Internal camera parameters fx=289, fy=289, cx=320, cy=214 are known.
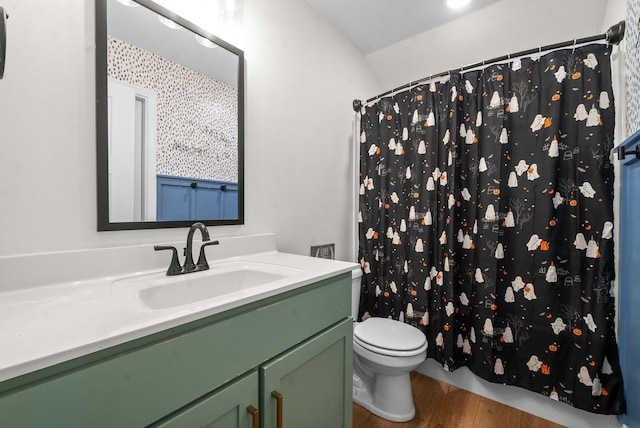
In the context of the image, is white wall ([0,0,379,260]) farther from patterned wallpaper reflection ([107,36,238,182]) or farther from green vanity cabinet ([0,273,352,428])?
green vanity cabinet ([0,273,352,428])

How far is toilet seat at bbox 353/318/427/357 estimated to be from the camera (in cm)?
150

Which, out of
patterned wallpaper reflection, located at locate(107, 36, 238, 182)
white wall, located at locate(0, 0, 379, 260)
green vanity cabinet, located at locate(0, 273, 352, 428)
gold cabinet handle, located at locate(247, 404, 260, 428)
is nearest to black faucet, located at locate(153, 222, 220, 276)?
white wall, located at locate(0, 0, 379, 260)

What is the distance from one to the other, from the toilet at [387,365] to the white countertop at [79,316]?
782mm

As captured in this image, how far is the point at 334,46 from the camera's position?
206 cm

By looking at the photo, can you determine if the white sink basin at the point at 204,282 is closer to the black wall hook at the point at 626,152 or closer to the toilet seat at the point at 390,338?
the toilet seat at the point at 390,338

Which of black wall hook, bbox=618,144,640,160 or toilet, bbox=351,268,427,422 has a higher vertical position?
black wall hook, bbox=618,144,640,160

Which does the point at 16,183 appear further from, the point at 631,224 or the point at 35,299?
the point at 631,224

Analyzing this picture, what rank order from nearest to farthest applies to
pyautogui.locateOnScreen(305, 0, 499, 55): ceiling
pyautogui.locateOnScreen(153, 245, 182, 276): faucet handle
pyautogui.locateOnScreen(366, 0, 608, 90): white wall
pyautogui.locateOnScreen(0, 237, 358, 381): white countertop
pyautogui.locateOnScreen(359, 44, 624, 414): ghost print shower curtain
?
pyautogui.locateOnScreen(0, 237, 358, 381): white countertop → pyautogui.locateOnScreen(153, 245, 182, 276): faucet handle → pyautogui.locateOnScreen(359, 44, 624, 414): ghost print shower curtain → pyautogui.locateOnScreen(366, 0, 608, 90): white wall → pyautogui.locateOnScreen(305, 0, 499, 55): ceiling

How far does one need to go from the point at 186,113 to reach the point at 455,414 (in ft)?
6.83

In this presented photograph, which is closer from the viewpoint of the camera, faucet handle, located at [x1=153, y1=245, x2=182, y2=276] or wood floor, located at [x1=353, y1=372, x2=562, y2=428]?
faucet handle, located at [x1=153, y1=245, x2=182, y2=276]

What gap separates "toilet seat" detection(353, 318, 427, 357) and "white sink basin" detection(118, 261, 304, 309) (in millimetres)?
721

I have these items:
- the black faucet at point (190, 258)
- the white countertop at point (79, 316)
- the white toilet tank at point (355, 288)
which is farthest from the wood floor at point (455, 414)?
the black faucet at point (190, 258)

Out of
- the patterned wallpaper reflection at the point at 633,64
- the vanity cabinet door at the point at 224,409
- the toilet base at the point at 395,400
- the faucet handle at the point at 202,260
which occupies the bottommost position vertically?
the toilet base at the point at 395,400

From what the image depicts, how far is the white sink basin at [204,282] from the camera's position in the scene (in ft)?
3.19
